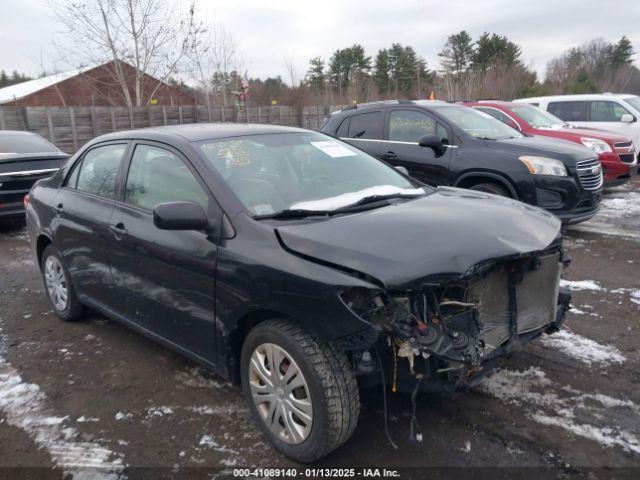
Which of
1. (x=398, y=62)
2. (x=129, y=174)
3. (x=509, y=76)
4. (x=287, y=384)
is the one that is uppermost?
(x=398, y=62)

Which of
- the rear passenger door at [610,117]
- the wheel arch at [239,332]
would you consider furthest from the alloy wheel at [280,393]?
the rear passenger door at [610,117]

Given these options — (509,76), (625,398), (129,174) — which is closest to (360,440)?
(625,398)

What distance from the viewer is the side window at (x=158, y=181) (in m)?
3.31

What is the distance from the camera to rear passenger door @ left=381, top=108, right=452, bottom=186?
712 cm

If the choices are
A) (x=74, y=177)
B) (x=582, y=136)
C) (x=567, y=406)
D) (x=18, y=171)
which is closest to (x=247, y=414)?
(x=567, y=406)

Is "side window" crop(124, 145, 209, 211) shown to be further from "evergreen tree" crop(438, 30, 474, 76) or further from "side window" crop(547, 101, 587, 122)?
"evergreen tree" crop(438, 30, 474, 76)

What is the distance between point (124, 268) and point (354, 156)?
189 cm

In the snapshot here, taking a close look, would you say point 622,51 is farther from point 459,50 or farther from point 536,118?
point 536,118

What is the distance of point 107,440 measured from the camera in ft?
10.0

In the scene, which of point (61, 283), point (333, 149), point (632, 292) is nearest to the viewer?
point (333, 149)

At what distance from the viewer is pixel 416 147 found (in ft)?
24.2

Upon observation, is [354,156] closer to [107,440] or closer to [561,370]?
[561,370]

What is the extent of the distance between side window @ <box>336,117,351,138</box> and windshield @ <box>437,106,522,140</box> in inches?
59.3

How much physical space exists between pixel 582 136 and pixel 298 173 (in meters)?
7.72
